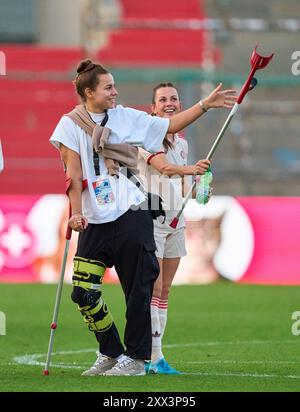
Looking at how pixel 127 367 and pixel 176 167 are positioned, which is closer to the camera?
pixel 176 167

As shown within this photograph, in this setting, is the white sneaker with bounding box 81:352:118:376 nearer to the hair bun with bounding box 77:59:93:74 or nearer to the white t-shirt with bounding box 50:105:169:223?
the white t-shirt with bounding box 50:105:169:223

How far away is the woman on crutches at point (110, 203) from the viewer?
9117 millimetres

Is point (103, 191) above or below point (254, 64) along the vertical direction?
below

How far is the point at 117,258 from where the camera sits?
917cm

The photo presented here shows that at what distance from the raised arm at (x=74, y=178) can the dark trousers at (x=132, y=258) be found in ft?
0.76

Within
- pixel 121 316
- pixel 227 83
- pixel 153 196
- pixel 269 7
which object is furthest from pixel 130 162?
pixel 269 7

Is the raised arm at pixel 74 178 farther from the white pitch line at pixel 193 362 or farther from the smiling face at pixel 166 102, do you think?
the white pitch line at pixel 193 362

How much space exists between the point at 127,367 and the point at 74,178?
146 centimetres

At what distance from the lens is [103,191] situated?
30.1ft

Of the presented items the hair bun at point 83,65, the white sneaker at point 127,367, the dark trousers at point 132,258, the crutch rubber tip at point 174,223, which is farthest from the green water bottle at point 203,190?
the white sneaker at point 127,367

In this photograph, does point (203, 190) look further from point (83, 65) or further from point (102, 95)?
point (83, 65)

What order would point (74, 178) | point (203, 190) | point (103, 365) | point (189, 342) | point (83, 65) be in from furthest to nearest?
1. point (189, 342)
2. point (203, 190)
3. point (103, 365)
4. point (83, 65)
5. point (74, 178)

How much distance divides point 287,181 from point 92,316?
46.6 feet

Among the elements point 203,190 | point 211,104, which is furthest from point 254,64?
point 203,190
